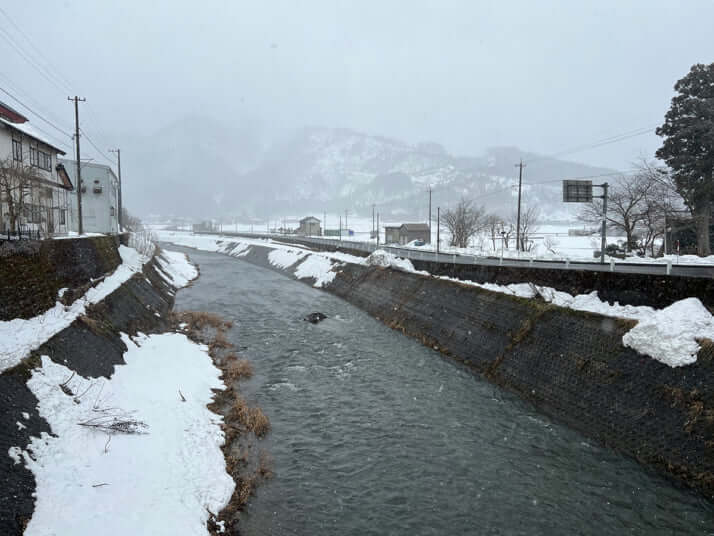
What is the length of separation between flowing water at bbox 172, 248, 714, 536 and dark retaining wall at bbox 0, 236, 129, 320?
889 cm

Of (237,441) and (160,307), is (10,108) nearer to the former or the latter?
(160,307)

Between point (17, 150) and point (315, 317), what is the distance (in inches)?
920

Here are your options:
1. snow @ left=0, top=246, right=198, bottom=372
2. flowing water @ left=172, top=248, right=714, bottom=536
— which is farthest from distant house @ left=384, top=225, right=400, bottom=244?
flowing water @ left=172, top=248, right=714, bottom=536

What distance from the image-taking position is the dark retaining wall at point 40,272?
15.7 meters

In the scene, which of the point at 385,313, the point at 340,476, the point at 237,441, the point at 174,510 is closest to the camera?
the point at 174,510

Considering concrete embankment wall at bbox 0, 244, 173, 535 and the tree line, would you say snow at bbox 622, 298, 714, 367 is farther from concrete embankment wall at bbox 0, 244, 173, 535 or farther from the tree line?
the tree line

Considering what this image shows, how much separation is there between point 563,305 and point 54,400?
1885 centimetres

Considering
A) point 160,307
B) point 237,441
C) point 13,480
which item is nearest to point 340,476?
point 237,441

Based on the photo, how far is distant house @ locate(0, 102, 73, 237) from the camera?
1031 inches

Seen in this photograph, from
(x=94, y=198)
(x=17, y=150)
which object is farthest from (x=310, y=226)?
(x=17, y=150)

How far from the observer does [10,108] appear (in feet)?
99.2

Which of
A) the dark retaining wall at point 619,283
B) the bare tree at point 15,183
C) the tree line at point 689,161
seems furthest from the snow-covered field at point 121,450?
the tree line at point 689,161

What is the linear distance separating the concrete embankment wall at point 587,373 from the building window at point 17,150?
28.5 metres

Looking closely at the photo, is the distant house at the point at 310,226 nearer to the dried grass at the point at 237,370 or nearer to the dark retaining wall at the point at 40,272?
the dark retaining wall at the point at 40,272
